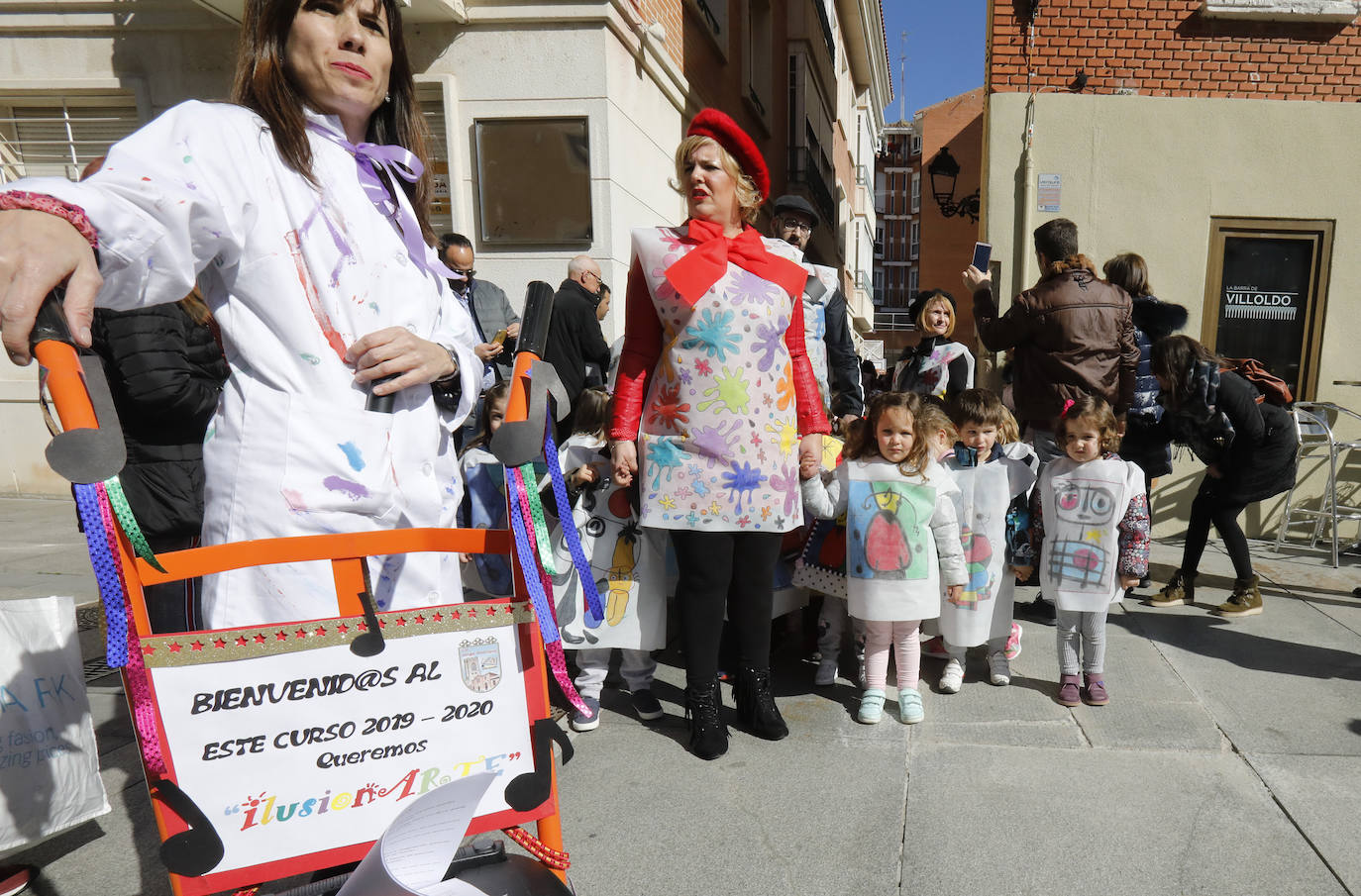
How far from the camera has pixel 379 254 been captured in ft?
4.37

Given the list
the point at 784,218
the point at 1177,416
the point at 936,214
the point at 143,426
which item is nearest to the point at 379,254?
the point at 143,426

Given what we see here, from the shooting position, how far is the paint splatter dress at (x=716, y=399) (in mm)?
2477

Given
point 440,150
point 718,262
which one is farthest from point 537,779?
point 440,150

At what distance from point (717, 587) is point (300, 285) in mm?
1728

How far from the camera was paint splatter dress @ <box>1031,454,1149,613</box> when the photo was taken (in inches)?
121

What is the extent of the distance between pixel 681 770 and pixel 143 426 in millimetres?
2015

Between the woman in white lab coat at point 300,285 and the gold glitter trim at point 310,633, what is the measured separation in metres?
0.13

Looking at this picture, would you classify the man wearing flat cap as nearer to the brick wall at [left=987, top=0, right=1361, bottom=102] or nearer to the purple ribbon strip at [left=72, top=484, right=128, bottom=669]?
the purple ribbon strip at [left=72, top=484, right=128, bottom=669]

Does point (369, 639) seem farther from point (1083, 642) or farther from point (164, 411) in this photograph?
point (1083, 642)

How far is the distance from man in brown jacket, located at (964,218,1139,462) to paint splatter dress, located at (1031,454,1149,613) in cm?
94

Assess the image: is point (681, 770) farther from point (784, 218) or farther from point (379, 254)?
point (784, 218)

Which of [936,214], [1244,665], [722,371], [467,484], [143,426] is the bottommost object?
[1244,665]

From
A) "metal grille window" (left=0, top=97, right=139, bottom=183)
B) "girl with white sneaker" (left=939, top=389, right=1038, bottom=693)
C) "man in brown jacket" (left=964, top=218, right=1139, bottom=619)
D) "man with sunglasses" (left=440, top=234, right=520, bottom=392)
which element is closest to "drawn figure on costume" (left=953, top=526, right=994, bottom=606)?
"girl with white sneaker" (left=939, top=389, right=1038, bottom=693)

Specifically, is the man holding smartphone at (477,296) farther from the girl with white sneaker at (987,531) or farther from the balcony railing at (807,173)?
→ the balcony railing at (807,173)
